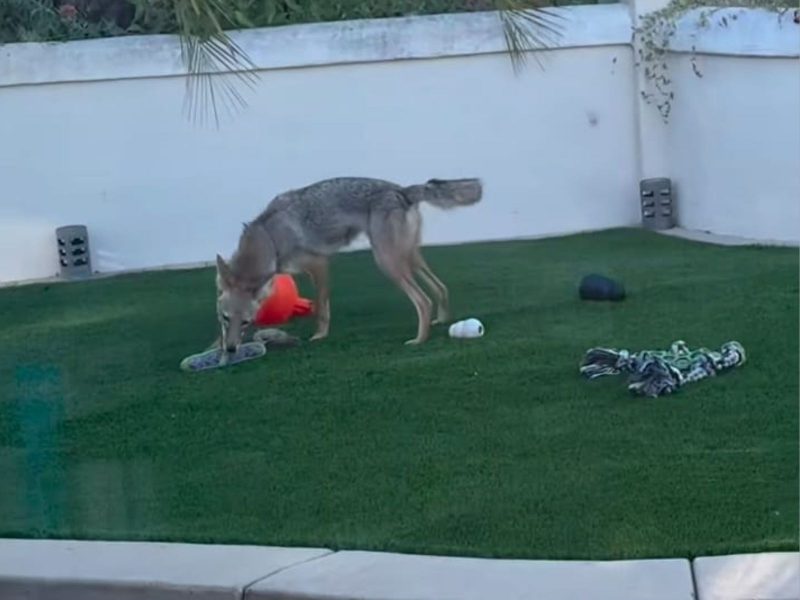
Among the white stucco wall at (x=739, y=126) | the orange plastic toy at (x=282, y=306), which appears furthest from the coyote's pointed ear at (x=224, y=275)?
the white stucco wall at (x=739, y=126)

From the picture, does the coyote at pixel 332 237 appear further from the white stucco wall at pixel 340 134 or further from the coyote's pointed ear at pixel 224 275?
the white stucco wall at pixel 340 134

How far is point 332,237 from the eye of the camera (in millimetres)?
9625

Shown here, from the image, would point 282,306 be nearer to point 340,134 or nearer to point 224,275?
point 224,275

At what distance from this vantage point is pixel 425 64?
41.7 ft

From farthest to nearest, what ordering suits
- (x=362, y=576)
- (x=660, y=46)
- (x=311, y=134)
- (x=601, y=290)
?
(x=311, y=134) → (x=660, y=46) → (x=601, y=290) → (x=362, y=576)

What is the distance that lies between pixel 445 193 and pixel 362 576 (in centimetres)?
A: 422

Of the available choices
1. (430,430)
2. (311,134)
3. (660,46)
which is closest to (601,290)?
(430,430)

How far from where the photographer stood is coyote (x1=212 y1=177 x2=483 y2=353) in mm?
9305

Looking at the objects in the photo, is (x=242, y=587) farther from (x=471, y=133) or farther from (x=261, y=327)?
(x=471, y=133)

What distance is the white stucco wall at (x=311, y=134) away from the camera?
41.0 feet

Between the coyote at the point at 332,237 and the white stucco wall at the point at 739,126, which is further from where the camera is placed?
the white stucco wall at the point at 739,126

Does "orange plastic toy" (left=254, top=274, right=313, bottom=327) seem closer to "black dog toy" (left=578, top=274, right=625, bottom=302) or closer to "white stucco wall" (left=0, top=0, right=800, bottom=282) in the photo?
"black dog toy" (left=578, top=274, right=625, bottom=302)

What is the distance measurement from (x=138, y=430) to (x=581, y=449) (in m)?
2.10

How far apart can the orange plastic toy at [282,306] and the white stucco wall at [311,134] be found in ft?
Result: 8.50
